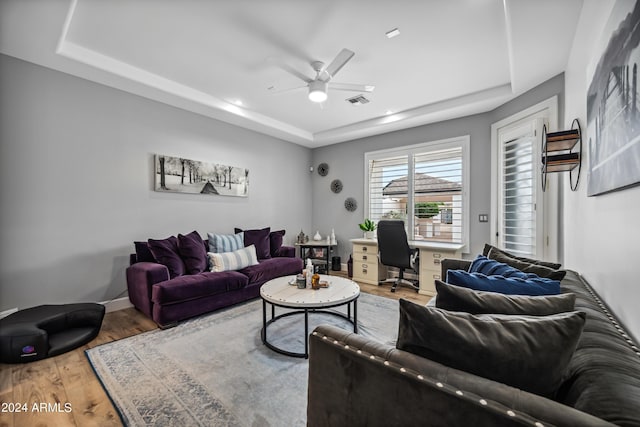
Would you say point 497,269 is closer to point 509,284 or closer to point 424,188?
point 509,284

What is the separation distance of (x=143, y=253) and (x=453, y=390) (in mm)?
3449

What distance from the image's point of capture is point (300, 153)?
5.74 metres

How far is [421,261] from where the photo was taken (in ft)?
13.2

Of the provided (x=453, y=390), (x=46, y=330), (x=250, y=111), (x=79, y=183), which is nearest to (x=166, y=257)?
(x=46, y=330)

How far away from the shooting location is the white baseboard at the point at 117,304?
3113 mm

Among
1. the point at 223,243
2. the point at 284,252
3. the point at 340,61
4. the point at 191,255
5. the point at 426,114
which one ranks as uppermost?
the point at 426,114

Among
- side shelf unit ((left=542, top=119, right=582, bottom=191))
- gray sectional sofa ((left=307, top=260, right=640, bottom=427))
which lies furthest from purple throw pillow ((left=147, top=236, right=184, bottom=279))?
side shelf unit ((left=542, top=119, right=582, bottom=191))

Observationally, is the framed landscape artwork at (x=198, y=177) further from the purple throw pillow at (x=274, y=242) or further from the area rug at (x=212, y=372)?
the area rug at (x=212, y=372)

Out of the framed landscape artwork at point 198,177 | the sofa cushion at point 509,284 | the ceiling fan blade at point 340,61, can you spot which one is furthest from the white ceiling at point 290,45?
the sofa cushion at point 509,284

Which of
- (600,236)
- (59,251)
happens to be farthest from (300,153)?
(600,236)

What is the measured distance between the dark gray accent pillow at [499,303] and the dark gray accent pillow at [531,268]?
59 centimetres

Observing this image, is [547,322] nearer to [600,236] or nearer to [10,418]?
[600,236]

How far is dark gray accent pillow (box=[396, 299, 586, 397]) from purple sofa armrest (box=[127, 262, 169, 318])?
9.10ft

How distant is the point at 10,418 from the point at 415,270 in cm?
450
